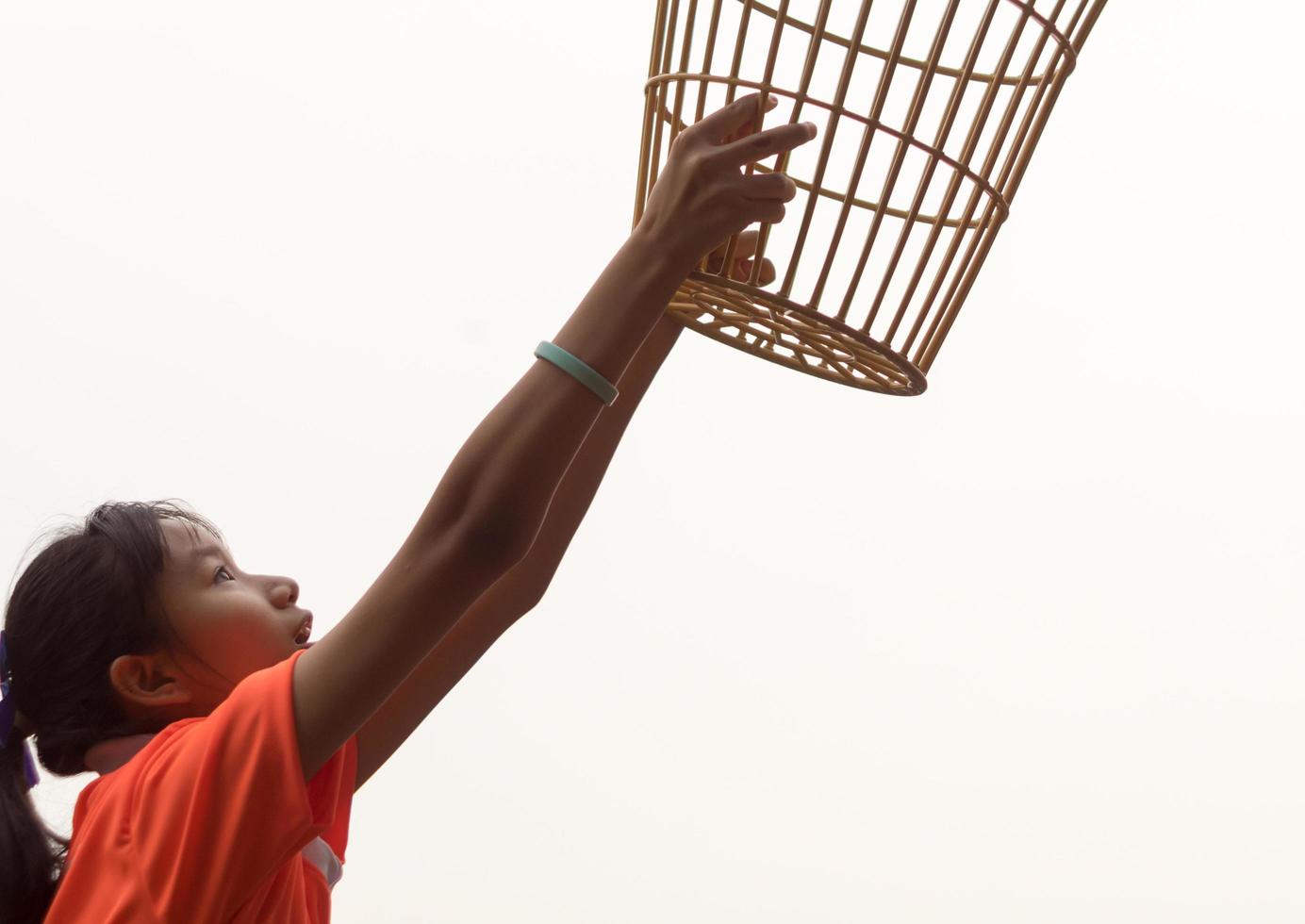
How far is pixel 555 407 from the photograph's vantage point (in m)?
0.49

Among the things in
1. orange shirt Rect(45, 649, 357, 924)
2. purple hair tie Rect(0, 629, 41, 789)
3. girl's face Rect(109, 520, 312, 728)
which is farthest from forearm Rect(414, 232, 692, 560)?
purple hair tie Rect(0, 629, 41, 789)

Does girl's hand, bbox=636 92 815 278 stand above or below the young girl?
above

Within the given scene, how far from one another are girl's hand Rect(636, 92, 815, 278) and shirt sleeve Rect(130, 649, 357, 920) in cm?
23

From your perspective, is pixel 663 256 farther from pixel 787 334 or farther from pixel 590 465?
pixel 590 465

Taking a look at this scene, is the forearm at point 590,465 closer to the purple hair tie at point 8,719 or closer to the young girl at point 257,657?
the young girl at point 257,657

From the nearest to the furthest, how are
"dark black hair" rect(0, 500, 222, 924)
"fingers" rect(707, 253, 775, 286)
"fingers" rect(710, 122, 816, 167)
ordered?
"fingers" rect(710, 122, 816, 167), "fingers" rect(707, 253, 775, 286), "dark black hair" rect(0, 500, 222, 924)

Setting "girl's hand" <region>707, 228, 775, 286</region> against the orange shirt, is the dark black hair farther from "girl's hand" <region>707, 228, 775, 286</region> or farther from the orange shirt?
"girl's hand" <region>707, 228, 775, 286</region>

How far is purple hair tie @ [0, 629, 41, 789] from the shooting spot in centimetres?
75

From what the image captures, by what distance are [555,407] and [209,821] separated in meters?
0.23

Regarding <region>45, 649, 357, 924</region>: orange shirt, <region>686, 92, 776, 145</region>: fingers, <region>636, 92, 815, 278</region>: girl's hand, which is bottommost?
<region>45, 649, 357, 924</region>: orange shirt

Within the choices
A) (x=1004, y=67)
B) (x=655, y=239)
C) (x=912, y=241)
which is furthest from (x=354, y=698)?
(x=912, y=241)

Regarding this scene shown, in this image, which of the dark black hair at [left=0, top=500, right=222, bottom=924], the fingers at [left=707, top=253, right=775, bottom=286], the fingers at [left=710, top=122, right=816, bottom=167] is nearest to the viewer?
the fingers at [left=710, top=122, right=816, bottom=167]

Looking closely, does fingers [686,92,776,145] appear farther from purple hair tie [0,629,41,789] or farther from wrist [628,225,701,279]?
purple hair tie [0,629,41,789]

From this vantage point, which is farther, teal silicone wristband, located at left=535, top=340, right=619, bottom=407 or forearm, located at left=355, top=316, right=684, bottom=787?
forearm, located at left=355, top=316, right=684, bottom=787
